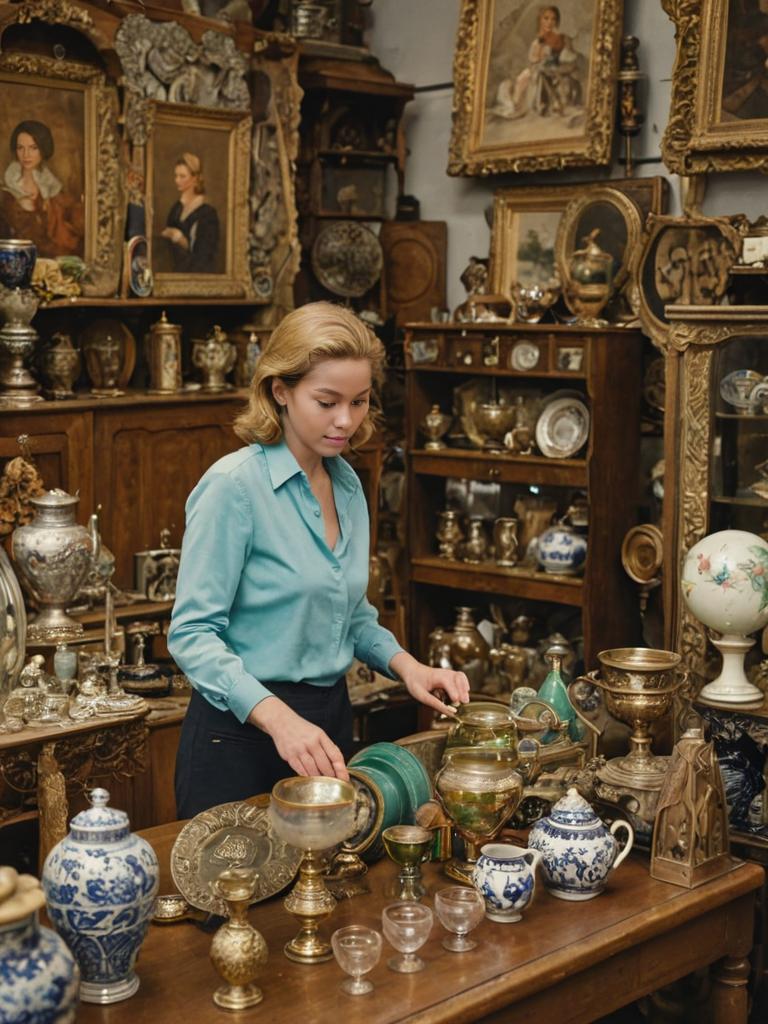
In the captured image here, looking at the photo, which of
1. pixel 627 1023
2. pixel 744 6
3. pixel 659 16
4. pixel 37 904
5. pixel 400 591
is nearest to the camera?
pixel 37 904

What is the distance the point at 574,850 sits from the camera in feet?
9.09

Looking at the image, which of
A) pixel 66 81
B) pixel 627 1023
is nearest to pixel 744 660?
pixel 627 1023

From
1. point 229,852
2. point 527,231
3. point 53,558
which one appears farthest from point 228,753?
point 527,231

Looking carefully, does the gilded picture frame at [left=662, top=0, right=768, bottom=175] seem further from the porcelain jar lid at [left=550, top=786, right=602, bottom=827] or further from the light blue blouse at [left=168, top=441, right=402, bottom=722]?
the porcelain jar lid at [left=550, top=786, right=602, bottom=827]

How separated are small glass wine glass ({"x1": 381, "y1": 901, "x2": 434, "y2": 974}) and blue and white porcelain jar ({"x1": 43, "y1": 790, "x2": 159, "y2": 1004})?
1.37 feet

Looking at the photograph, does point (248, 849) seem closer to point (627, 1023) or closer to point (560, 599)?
point (627, 1023)

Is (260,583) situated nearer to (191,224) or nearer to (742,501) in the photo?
(742,501)

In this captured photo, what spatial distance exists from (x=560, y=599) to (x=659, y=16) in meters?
2.28

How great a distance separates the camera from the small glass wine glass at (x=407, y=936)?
8.11 feet

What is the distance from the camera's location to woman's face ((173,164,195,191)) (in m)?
5.72

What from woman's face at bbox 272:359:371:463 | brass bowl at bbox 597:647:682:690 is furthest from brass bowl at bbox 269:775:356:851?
brass bowl at bbox 597:647:682:690

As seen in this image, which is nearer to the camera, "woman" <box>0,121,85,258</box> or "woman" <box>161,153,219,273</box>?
"woman" <box>0,121,85,258</box>

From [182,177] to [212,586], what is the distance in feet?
10.7

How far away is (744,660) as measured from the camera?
4832 mm
